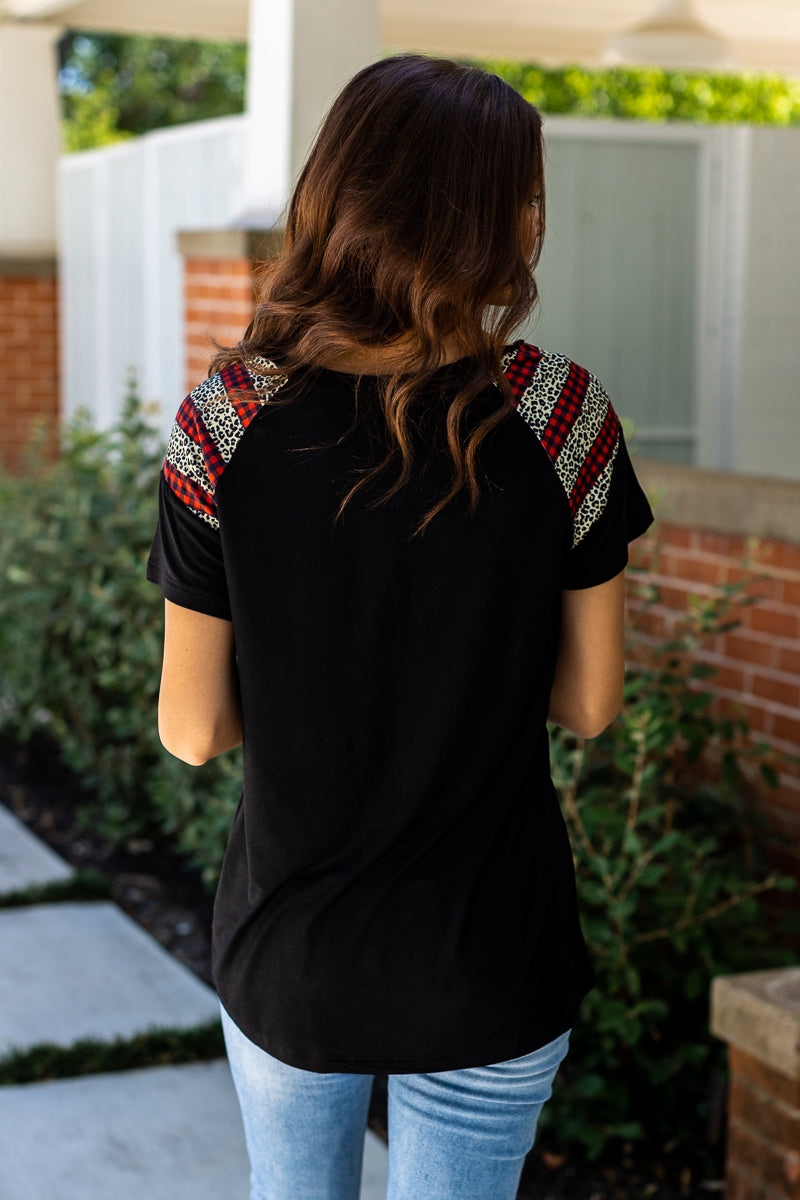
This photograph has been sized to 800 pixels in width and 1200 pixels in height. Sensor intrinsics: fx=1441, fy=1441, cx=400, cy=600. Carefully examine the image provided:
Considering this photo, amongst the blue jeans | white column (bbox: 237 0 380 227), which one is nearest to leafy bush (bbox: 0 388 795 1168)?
white column (bbox: 237 0 380 227)

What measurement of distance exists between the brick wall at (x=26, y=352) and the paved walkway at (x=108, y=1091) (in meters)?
5.39

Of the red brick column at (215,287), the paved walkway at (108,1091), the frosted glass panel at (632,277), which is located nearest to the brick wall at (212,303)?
the red brick column at (215,287)

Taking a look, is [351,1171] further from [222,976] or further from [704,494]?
[704,494]

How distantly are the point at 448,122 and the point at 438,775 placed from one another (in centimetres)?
66

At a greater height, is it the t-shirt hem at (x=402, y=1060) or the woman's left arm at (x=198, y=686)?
the woman's left arm at (x=198, y=686)

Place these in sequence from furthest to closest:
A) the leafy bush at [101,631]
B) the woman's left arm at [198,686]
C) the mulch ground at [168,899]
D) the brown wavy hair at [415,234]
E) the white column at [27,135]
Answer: the white column at [27,135] → the leafy bush at [101,631] → the mulch ground at [168,899] → the woman's left arm at [198,686] → the brown wavy hair at [415,234]

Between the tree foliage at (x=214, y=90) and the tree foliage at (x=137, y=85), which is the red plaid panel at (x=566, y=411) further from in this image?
the tree foliage at (x=137, y=85)

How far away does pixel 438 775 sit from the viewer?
4.82 feet

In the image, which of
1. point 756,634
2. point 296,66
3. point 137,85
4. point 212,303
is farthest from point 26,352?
point 137,85

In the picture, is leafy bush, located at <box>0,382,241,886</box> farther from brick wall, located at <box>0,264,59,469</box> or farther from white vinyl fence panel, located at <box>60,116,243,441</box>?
brick wall, located at <box>0,264,59,469</box>

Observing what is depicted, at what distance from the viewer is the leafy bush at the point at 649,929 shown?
122 inches

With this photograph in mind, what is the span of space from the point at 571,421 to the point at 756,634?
278cm

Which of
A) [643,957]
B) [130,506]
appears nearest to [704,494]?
[643,957]

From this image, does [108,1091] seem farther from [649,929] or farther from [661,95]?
[661,95]
